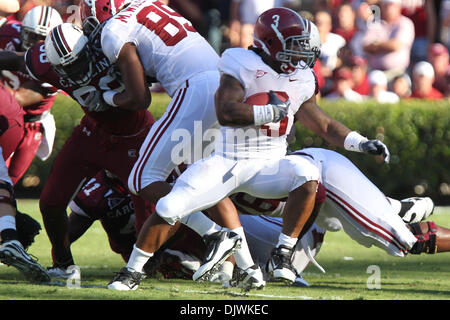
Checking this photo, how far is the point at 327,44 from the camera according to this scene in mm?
12227

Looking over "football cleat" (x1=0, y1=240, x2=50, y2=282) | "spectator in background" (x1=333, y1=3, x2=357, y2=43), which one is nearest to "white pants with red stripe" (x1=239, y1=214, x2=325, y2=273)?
"football cleat" (x1=0, y1=240, x2=50, y2=282)

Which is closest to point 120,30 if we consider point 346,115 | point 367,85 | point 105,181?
point 105,181

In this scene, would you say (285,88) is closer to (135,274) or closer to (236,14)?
(135,274)

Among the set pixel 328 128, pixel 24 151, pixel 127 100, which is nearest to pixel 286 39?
pixel 328 128

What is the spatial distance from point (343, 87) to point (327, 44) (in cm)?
119

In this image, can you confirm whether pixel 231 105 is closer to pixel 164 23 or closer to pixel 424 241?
pixel 164 23

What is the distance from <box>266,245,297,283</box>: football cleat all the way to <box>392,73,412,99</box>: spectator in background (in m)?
6.99

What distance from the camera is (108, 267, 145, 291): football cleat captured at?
196 inches

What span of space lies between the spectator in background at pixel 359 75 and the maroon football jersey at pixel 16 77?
5164 mm

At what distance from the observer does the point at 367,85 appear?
11.6 meters

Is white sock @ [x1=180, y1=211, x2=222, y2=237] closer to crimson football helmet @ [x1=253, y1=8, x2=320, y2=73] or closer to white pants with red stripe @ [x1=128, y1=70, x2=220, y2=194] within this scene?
white pants with red stripe @ [x1=128, y1=70, x2=220, y2=194]

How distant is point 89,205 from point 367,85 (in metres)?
6.29

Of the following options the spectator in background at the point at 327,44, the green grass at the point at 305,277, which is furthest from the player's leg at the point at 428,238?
the spectator in background at the point at 327,44

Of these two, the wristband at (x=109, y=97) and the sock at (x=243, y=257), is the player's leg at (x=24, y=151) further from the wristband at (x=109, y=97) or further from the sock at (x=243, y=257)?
the sock at (x=243, y=257)
